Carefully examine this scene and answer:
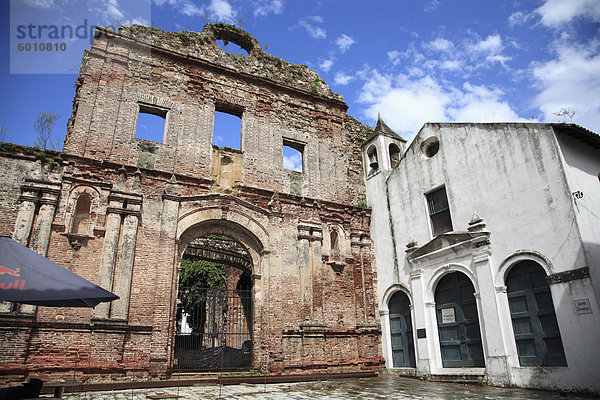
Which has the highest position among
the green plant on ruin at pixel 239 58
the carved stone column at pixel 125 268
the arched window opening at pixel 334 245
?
the green plant on ruin at pixel 239 58

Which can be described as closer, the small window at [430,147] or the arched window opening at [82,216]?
the arched window opening at [82,216]

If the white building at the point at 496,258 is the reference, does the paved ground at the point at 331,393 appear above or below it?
below

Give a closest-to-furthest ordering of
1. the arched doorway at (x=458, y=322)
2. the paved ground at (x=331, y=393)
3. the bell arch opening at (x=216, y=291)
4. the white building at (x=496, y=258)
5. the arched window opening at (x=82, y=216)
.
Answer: the paved ground at (x=331, y=393)
the white building at (x=496, y=258)
the arched window opening at (x=82, y=216)
the arched doorway at (x=458, y=322)
the bell arch opening at (x=216, y=291)

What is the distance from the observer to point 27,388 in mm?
4945

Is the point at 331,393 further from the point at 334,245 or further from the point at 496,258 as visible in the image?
the point at 334,245

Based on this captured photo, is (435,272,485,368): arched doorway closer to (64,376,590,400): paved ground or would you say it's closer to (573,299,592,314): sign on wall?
(64,376,590,400): paved ground

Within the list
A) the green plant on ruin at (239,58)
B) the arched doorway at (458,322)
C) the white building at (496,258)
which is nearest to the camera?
the white building at (496,258)

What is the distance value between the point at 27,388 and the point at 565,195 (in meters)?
10.1

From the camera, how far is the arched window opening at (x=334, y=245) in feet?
42.2

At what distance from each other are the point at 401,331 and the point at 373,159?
19.7 feet

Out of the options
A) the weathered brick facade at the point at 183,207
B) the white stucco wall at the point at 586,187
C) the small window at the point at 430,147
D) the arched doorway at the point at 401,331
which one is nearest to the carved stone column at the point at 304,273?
the weathered brick facade at the point at 183,207

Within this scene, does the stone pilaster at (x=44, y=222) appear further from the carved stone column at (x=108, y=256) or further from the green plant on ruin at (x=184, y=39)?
the green plant on ruin at (x=184, y=39)

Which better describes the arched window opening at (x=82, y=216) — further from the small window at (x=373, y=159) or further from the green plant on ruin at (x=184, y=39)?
the small window at (x=373, y=159)

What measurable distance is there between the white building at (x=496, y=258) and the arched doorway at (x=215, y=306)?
4769 millimetres
